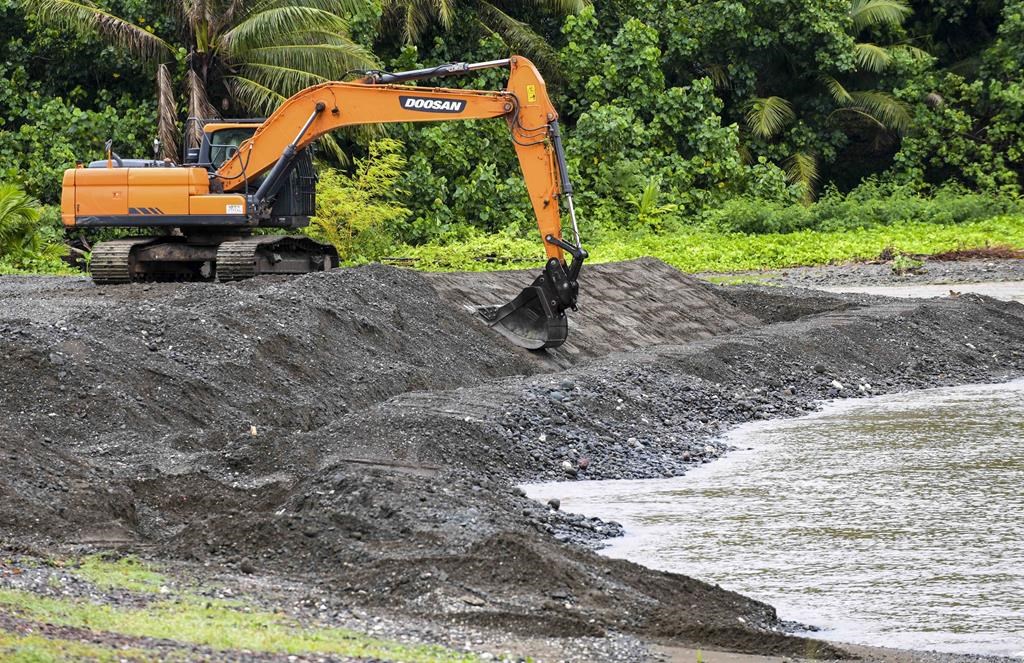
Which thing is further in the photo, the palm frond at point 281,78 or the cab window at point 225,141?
the palm frond at point 281,78

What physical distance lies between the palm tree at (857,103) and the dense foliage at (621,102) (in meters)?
0.07

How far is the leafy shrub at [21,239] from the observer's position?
25141 mm

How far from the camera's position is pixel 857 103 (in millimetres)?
38656

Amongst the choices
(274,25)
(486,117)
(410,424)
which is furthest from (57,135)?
(410,424)

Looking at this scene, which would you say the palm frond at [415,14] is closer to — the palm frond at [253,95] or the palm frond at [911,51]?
the palm frond at [253,95]

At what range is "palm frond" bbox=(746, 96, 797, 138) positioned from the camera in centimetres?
3734

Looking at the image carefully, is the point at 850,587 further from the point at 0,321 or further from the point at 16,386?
the point at 0,321

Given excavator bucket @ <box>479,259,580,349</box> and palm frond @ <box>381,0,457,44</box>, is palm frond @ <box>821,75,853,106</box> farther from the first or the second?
excavator bucket @ <box>479,259,580,349</box>

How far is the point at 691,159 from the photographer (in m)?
36.1

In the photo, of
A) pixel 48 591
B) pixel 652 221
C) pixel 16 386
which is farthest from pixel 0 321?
pixel 652 221

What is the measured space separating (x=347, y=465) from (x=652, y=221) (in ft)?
78.2

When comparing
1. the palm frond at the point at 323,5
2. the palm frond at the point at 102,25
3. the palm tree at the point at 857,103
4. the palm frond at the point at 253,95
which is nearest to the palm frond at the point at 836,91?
the palm tree at the point at 857,103

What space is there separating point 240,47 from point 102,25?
114 inches

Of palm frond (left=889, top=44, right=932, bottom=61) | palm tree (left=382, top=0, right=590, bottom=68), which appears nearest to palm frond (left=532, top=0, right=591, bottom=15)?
palm tree (left=382, top=0, right=590, bottom=68)
